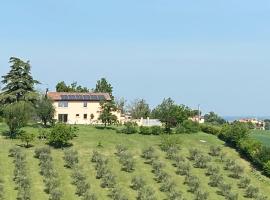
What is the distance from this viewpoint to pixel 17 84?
249 feet

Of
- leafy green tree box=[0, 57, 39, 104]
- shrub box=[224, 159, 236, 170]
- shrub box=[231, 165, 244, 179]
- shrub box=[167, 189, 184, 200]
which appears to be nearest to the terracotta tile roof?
leafy green tree box=[0, 57, 39, 104]

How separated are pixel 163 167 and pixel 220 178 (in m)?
6.06

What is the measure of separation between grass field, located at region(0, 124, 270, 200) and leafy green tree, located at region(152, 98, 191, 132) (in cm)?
350

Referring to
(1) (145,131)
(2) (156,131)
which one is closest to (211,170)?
(2) (156,131)

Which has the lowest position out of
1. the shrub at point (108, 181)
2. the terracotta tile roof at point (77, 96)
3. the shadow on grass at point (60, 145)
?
the shrub at point (108, 181)

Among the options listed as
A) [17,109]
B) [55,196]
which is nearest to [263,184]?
[55,196]

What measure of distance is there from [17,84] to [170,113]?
20.9 m

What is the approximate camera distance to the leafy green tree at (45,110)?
73.0 metres

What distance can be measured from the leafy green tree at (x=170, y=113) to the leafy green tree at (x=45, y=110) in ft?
45.5

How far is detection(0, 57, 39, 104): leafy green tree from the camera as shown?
75.4 metres

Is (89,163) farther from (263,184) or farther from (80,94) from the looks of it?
(80,94)

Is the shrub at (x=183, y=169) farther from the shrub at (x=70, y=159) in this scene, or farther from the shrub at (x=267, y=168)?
the shrub at (x=70, y=159)

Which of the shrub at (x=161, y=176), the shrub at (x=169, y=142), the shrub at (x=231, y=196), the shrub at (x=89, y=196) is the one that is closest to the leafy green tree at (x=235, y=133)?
the shrub at (x=169, y=142)

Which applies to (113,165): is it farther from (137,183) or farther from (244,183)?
(244,183)
